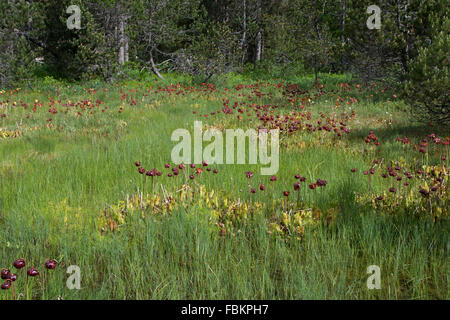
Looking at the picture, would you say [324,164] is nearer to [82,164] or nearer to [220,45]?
[82,164]

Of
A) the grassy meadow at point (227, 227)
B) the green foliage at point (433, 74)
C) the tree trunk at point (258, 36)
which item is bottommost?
the grassy meadow at point (227, 227)

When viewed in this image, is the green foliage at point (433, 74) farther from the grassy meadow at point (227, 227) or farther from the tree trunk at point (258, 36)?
the tree trunk at point (258, 36)

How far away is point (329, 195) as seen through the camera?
345cm

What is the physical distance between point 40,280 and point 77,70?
14873 mm

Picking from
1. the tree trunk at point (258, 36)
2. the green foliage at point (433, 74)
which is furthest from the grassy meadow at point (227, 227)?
the tree trunk at point (258, 36)

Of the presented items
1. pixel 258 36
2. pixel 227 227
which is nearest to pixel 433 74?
pixel 227 227

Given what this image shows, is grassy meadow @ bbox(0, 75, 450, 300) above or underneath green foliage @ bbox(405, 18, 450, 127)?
underneath

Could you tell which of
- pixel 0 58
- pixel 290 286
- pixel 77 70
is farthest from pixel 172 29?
pixel 290 286

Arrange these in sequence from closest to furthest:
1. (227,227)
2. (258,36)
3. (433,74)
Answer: (227,227) → (433,74) → (258,36)

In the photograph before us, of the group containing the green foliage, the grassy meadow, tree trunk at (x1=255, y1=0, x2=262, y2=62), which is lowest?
the grassy meadow

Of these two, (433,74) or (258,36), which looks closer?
(433,74)

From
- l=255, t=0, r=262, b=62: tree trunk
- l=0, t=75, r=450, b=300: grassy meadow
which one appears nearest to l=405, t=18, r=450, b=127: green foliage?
l=0, t=75, r=450, b=300: grassy meadow

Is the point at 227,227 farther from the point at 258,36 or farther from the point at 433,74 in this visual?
the point at 258,36

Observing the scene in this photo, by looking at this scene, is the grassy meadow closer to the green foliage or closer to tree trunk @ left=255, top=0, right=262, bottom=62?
the green foliage
